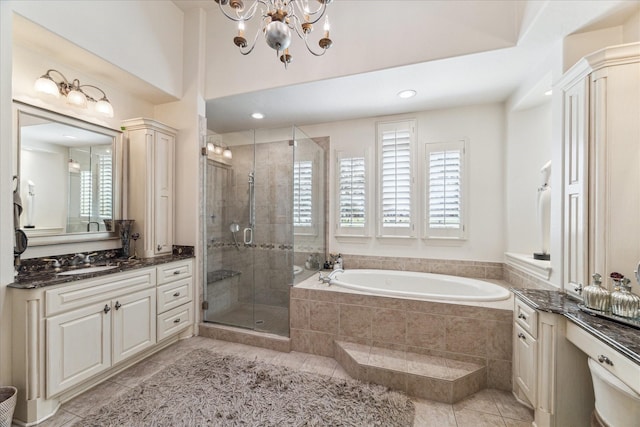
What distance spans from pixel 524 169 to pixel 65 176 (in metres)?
4.43

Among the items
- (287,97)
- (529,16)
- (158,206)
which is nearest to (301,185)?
(287,97)

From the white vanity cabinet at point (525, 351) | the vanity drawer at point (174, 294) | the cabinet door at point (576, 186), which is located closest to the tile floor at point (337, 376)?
the white vanity cabinet at point (525, 351)

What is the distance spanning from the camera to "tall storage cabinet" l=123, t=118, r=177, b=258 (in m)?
2.64

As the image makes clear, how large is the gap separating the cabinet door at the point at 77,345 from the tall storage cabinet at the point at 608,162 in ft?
11.0

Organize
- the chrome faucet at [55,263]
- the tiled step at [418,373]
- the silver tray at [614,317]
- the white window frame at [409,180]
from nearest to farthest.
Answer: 1. the silver tray at [614,317]
2. the tiled step at [418,373]
3. the chrome faucet at [55,263]
4. the white window frame at [409,180]

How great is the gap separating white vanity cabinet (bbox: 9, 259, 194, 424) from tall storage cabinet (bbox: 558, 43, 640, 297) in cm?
330

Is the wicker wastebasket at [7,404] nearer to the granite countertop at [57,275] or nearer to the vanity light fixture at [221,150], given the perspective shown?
the granite countertop at [57,275]

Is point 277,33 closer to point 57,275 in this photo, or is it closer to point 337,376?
point 57,275

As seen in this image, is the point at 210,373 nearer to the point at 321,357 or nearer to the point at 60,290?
the point at 321,357

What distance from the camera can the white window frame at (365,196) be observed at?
339 cm

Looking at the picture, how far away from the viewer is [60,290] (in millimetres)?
1680

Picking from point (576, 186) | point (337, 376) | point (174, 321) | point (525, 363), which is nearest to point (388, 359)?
point (337, 376)

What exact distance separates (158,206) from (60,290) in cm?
121

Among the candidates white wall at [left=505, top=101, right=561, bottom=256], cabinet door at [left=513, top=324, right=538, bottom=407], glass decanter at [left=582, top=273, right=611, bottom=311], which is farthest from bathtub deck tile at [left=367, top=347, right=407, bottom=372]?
white wall at [left=505, top=101, right=561, bottom=256]
